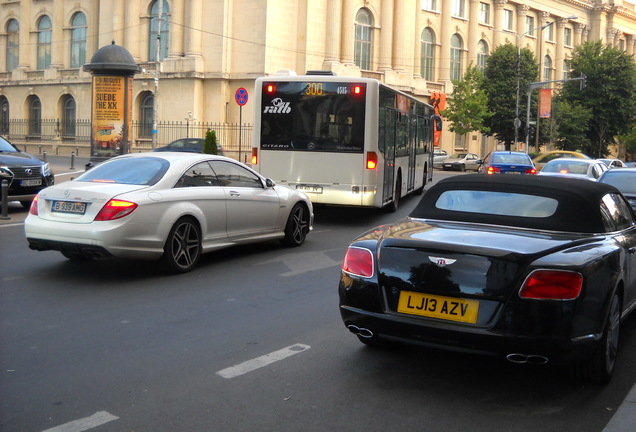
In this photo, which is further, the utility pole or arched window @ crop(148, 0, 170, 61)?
arched window @ crop(148, 0, 170, 61)

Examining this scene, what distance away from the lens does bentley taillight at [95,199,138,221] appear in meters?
8.79

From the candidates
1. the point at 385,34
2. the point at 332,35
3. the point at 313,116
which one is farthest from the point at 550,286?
the point at 385,34

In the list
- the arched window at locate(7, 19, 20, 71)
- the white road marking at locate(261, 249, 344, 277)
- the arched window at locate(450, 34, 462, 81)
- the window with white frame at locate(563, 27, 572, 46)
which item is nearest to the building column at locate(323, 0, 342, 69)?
the arched window at locate(450, 34, 462, 81)

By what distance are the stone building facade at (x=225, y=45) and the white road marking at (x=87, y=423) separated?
45021 mm

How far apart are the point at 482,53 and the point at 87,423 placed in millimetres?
69734

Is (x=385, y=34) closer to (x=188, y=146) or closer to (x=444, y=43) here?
(x=444, y=43)

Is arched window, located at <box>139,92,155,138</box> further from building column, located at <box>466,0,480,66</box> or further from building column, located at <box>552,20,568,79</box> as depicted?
building column, located at <box>552,20,568,79</box>

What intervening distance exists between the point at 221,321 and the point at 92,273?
2.91 metres

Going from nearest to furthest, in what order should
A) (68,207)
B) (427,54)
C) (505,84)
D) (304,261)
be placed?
1. (68,207)
2. (304,261)
3. (505,84)
4. (427,54)

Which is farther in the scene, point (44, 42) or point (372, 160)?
point (44, 42)

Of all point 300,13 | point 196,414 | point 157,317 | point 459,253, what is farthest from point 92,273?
point 300,13

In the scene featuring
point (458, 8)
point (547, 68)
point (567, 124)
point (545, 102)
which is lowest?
point (567, 124)

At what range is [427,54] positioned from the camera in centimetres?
6362

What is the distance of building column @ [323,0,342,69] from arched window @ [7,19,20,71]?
27.1 m
